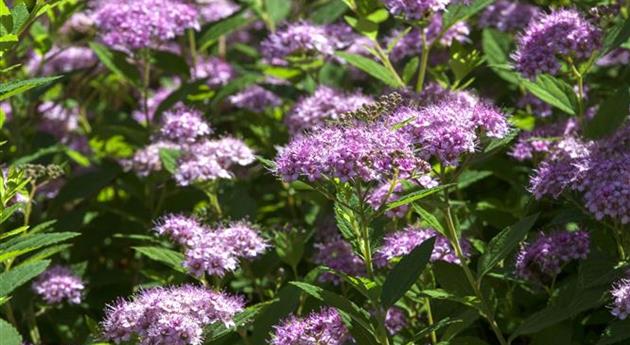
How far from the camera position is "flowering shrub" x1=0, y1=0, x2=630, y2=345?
2762 mm

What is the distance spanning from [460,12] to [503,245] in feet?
3.71

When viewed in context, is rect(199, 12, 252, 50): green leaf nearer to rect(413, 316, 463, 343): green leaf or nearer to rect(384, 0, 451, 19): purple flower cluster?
rect(384, 0, 451, 19): purple flower cluster

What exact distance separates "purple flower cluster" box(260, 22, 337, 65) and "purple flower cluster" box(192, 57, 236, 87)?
468mm

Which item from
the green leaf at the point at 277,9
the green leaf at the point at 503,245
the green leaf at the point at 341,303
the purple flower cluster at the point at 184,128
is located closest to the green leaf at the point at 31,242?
the green leaf at the point at 341,303

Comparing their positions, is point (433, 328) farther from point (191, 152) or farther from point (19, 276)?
point (191, 152)

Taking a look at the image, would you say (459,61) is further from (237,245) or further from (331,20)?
(331,20)

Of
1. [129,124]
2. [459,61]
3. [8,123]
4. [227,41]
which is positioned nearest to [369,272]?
[459,61]

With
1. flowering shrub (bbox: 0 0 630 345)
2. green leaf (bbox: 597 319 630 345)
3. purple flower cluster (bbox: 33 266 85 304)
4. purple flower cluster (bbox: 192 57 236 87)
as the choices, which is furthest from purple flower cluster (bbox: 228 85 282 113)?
green leaf (bbox: 597 319 630 345)

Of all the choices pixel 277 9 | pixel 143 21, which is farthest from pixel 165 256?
pixel 277 9

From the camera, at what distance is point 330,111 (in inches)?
149

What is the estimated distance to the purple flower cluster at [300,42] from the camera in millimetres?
4094

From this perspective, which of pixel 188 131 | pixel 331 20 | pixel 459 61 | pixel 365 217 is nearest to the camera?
pixel 365 217

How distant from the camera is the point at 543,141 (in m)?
3.54

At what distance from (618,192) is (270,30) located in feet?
8.49
